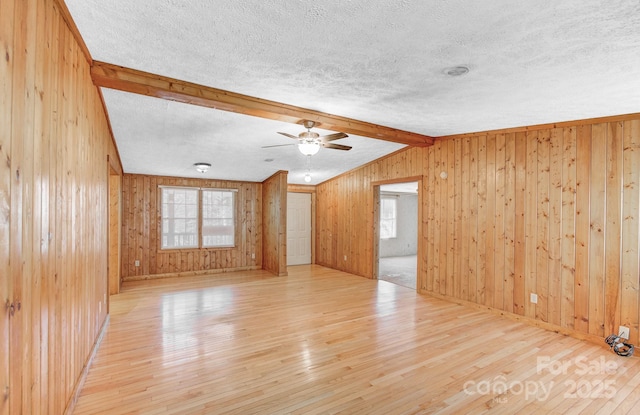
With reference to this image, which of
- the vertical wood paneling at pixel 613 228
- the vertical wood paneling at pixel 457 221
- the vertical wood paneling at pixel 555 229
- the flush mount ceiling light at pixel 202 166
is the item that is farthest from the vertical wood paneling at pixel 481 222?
the flush mount ceiling light at pixel 202 166

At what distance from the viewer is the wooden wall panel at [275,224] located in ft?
22.3

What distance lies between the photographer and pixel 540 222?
12.9 feet

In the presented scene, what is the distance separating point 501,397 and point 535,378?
531 millimetres

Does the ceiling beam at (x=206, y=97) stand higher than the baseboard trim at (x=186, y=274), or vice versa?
the ceiling beam at (x=206, y=97)

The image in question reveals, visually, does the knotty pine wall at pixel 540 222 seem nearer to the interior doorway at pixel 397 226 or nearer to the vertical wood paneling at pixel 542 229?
the vertical wood paneling at pixel 542 229

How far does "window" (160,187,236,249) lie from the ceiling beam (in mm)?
4396

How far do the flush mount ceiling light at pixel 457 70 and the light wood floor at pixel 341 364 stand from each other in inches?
101

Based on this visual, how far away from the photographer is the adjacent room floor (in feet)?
21.3

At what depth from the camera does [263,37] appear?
2039mm

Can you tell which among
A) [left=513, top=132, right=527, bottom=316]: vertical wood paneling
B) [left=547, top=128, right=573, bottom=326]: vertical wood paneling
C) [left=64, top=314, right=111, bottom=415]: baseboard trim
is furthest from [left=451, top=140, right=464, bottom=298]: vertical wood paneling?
[left=64, top=314, right=111, bottom=415]: baseboard trim

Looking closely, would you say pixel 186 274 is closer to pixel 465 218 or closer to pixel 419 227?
pixel 419 227

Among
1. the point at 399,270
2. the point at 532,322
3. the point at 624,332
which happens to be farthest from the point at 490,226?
the point at 399,270

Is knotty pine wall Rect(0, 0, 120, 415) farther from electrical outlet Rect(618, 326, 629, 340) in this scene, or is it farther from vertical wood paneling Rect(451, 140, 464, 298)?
electrical outlet Rect(618, 326, 629, 340)

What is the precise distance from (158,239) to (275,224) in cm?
255
